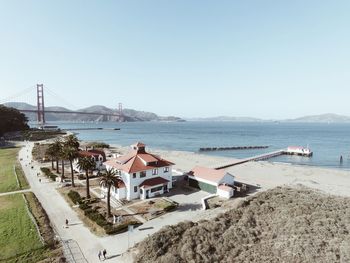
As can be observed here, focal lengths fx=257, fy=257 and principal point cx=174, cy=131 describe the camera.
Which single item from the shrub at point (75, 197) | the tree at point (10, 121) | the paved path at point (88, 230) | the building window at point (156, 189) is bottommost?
the paved path at point (88, 230)

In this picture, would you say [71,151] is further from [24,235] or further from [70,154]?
[24,235]

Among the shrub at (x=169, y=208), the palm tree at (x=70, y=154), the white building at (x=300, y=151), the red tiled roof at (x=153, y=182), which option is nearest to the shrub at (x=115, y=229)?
the shrub at (x=169, y=208)

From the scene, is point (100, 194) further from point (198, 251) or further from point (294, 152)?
point (294, 152)

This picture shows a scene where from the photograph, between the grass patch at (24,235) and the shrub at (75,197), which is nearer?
the grass patch at (24,235)

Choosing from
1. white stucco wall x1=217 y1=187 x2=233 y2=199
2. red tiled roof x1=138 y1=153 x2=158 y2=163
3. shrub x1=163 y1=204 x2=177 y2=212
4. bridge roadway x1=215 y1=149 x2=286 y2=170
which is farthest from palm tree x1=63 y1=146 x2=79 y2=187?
bridge roadway x1=215 y1=149 x2=286 y2=170

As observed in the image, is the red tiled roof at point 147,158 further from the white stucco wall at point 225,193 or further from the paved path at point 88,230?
the white stucco wall at point 225,193

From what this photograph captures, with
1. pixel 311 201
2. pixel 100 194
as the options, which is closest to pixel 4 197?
pixel 100 194

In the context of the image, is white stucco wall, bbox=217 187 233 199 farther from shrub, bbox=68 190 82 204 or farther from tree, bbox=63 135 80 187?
tree, bbox=63 135 80 187
